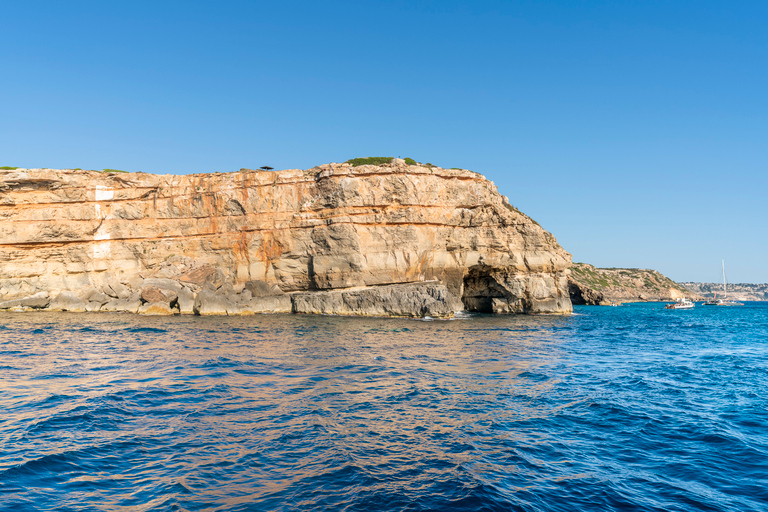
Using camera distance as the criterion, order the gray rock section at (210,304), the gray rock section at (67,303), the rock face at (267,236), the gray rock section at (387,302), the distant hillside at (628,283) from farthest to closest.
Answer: the distant hillside at (628,283) → the rock face at (267,236) → the gray rock section at (67,303) → the gray rock section at (387,302) → the gray rock section at (210,304)

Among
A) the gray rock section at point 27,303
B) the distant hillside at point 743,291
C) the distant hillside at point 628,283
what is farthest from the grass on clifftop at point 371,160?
the distant hillside at point 743,291

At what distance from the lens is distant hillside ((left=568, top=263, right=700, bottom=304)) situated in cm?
9650

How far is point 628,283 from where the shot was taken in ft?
347

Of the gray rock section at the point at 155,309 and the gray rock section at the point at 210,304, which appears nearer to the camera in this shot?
the gray rock section at the point at 210,304

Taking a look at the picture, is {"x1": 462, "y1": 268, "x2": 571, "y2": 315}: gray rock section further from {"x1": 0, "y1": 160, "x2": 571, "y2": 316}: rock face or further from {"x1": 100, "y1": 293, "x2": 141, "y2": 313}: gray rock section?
{"x1": 100, "y1": 293, "x2": 141, "y2": 313}: gray rock section

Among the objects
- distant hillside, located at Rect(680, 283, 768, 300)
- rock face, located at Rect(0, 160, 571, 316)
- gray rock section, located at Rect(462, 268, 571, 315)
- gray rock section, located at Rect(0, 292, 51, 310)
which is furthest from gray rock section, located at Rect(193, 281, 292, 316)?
distant hillside, located at Rect(680, 283, 768, 300)

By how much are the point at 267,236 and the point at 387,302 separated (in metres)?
13.0

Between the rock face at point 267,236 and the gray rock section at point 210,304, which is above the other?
the rock face at point 267,236

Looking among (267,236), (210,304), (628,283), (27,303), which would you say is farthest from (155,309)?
(628,283)

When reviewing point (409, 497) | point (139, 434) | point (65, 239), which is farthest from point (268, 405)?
point (65, 239)

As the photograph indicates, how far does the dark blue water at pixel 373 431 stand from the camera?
5574mm

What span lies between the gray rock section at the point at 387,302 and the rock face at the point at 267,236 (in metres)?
0.91

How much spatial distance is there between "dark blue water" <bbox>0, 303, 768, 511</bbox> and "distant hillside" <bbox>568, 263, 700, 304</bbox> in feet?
285

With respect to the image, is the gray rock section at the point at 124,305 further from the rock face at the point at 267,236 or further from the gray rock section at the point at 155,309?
the gray rock section at the point at 155,309
